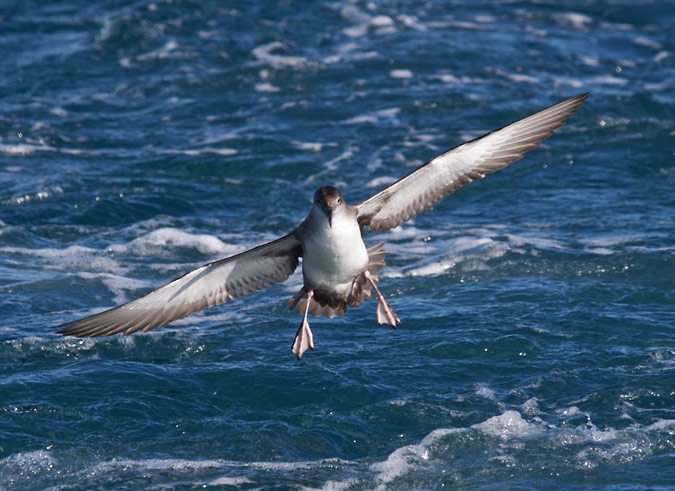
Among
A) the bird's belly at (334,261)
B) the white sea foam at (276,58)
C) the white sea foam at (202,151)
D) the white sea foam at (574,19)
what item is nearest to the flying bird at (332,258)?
Result: the bird's belly at (334,261)

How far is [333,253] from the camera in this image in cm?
696

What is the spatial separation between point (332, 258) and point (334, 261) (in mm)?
31

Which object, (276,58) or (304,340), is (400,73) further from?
(304,340)

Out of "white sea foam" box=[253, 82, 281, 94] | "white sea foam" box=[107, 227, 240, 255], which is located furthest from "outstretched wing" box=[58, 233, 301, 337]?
"white sea foam" box=[253, 82, 281, 94]

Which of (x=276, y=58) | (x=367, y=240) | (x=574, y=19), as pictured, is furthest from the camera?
(x=574, y=19)

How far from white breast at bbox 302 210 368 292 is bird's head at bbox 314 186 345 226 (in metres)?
0.06

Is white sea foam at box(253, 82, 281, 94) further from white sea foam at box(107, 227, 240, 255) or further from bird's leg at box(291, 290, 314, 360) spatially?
bird's leg at box(291, 290, 314, 360)

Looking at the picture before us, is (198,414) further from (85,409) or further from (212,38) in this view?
(212,38)

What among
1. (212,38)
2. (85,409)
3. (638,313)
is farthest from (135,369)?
(212,38)

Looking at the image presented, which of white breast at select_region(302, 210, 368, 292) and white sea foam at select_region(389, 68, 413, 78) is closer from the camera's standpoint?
white breast at select_region(302, 210, 368, 292)

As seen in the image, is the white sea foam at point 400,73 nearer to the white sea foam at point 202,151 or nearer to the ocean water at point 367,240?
the ocean water at point 367,240

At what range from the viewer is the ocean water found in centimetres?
704

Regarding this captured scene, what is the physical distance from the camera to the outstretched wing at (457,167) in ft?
→ 23.7

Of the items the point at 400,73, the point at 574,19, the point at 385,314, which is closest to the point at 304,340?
the point at 385,314
